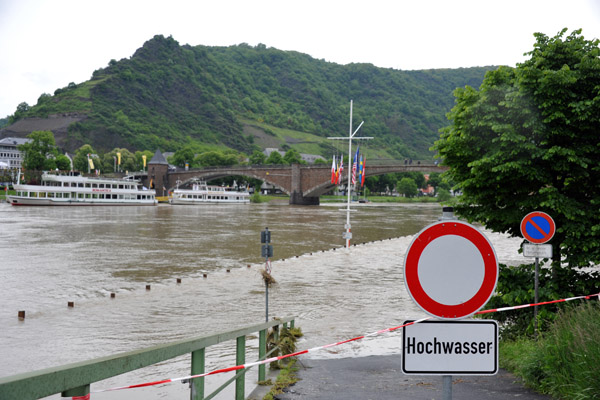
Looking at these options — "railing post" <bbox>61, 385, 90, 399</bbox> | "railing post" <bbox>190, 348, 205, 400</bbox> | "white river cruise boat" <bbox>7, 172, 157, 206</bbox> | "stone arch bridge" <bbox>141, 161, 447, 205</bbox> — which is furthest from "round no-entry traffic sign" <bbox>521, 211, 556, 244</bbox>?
"stone arch bridge" <bbox>141, 161, 447, 205</bbox>

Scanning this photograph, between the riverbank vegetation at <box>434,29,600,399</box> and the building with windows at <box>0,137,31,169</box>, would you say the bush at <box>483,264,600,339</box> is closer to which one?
the riverbank vegetation at <box>434,29,600,399</box>

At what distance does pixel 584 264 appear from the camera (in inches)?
325

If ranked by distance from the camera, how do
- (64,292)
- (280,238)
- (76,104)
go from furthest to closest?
1. (76,104)
2. (280,238)
3. (64,292)

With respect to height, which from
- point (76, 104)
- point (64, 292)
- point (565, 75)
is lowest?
point (64, 292)

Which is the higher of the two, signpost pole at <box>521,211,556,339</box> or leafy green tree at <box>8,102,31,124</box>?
leafy green tree at <box>8,102,31,124</box>

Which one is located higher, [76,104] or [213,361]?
[76,104]

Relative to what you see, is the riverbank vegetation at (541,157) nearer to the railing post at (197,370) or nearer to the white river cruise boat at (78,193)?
the railing post at (197,370)

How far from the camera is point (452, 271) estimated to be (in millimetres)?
2666

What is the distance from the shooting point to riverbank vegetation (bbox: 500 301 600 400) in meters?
4.68

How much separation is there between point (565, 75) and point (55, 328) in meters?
10.4

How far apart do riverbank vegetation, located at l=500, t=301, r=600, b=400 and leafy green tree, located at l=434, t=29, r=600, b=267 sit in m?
2.37

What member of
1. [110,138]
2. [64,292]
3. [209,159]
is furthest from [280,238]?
[110,138]

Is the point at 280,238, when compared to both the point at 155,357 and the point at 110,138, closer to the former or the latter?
the point at 155,357

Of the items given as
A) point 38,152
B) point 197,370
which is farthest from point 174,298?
point 38,152
